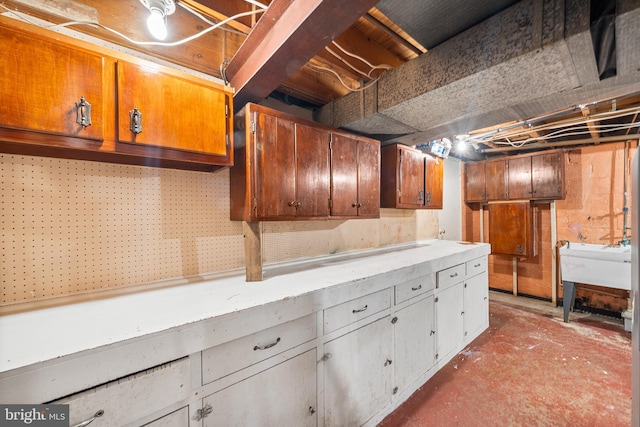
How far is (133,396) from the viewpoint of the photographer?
2.99 feet

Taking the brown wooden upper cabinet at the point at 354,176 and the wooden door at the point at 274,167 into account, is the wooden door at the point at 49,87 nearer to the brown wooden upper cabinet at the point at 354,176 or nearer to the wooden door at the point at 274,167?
the wooden door at the point at 274,167

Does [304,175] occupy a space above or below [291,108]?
below

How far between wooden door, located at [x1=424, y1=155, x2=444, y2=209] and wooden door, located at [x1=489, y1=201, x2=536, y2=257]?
1799mm

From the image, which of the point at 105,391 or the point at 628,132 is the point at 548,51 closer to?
the point at 105,391

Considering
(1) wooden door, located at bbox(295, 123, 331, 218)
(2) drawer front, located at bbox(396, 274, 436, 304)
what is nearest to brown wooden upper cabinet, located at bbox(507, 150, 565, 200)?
(2) drawer front, located at bbox(396, 274, 436, 304)

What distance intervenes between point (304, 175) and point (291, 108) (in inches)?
31.8

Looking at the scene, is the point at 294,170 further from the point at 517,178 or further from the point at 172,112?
the point at 517,178

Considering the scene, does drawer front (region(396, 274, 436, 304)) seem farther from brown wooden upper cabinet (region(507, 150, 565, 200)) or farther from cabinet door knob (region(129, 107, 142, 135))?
brown wooden upper cabinet (region(507, 150, 565, 200))

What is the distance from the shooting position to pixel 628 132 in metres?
3.34

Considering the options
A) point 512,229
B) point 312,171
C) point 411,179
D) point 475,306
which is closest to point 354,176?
point 312,171

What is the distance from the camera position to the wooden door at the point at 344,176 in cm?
202

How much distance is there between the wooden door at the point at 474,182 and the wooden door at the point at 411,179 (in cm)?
218

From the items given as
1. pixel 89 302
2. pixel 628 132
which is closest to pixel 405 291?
pixel 89 302

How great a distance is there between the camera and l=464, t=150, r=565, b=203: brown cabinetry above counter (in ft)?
12.5
